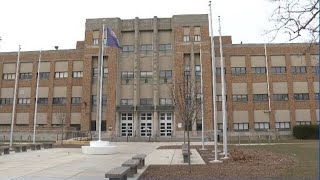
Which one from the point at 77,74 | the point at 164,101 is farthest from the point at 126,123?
the point at 77,74

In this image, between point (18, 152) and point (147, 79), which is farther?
point (147, 79)

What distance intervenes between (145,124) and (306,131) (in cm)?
2468

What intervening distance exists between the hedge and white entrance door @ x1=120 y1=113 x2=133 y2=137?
2583 centimetres

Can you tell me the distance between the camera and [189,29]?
59094 mm

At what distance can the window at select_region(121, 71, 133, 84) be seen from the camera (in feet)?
195

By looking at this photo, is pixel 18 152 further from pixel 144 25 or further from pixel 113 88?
pixel 144 25

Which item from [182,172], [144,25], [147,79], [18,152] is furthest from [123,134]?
[182,172]

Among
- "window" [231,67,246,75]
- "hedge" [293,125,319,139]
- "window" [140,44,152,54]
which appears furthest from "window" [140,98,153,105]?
"hedge" [293,125,319,139]

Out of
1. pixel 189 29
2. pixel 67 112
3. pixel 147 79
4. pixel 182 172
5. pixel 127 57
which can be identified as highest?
pixel 189 29

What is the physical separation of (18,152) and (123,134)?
1256 inches

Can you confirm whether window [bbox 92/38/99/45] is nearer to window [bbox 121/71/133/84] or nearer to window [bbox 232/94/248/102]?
window [bbox 121/71/133/84]

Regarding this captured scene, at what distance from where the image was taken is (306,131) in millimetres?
54625

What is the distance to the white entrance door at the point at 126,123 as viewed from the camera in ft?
191

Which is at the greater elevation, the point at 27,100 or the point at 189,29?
the point at 189,29
